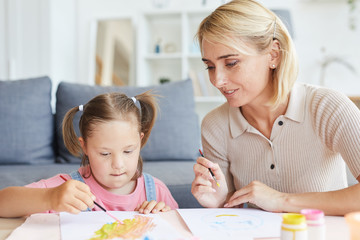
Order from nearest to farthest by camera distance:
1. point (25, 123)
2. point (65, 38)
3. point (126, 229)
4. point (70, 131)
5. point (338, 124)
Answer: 1. point (126, 229)
2. point (338, 124)
3. point (70, 131)
4. point (25, 123)
5. point (65, 38)

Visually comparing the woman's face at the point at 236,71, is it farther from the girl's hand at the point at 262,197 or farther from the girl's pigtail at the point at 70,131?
the girl's pigtail at the point at 70,131

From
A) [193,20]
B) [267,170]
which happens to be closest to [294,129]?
[267,170]

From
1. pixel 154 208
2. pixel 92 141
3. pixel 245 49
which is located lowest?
pixel 154 208

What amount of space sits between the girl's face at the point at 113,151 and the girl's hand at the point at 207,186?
0.21 metres

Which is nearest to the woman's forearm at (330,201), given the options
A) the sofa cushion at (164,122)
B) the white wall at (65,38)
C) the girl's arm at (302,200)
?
the girl's arm at (302,200)

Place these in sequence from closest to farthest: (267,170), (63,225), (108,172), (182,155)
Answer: (63,225) → (108,172) → (267,170) → (182,155)

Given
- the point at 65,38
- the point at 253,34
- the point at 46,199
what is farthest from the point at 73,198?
the point at 65,38

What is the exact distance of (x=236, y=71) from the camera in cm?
127

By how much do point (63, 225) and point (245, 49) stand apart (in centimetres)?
74

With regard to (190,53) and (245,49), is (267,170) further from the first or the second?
(190,53)

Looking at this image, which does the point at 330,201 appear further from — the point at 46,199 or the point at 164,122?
the point at 164,122

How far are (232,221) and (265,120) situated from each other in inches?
20.4

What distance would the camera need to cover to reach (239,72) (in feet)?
4.15

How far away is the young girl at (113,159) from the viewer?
1.14 metres
